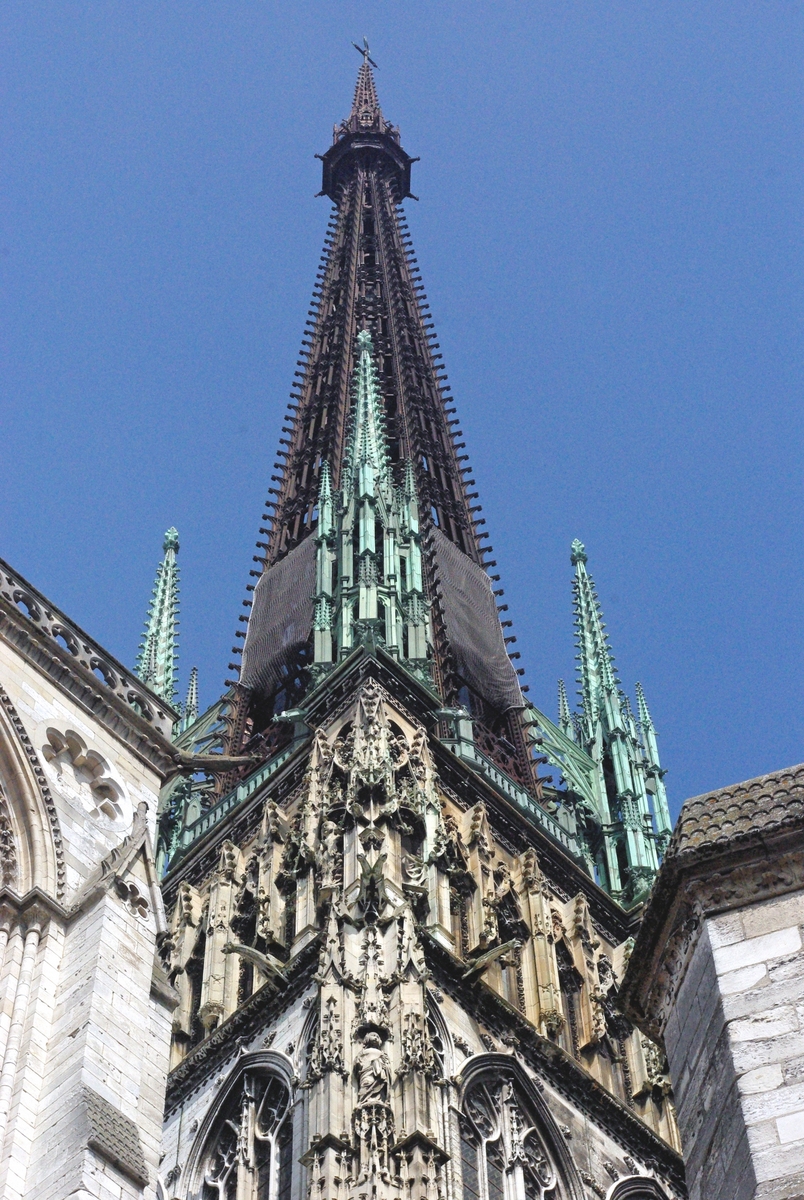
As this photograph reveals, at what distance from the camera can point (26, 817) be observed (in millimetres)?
19281

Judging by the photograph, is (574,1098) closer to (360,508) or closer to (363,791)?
(363,791)

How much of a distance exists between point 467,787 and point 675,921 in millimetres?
28817

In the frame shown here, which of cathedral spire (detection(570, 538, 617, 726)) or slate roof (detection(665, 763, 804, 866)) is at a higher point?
cathedral spire (detection(570, 538, 617, 726))

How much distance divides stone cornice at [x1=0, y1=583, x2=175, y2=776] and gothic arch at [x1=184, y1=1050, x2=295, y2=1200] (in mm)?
13699

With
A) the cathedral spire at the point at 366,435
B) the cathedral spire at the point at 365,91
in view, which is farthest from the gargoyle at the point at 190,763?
the cathedral spire at the point at 365,91

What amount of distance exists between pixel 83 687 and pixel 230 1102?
51.4 ft

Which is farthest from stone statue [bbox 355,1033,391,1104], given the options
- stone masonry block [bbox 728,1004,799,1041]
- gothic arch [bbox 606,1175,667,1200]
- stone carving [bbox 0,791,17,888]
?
stone masonry block [bbox 728,1004,799,1041]

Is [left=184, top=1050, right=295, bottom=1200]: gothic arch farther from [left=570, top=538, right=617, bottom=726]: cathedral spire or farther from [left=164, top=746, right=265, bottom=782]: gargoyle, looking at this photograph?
[left=570, top=538, right=617, bottom=726]: cathedral spire

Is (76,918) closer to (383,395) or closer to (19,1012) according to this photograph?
(19,1012)

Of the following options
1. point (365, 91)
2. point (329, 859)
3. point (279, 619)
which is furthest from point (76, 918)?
point (365, 91)

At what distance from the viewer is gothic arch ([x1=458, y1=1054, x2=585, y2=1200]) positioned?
113 ft

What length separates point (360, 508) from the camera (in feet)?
155

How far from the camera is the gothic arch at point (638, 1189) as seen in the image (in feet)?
117

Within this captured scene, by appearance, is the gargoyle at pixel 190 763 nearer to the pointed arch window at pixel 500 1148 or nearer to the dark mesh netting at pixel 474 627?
the pointed arch window at pixel 500 1148
